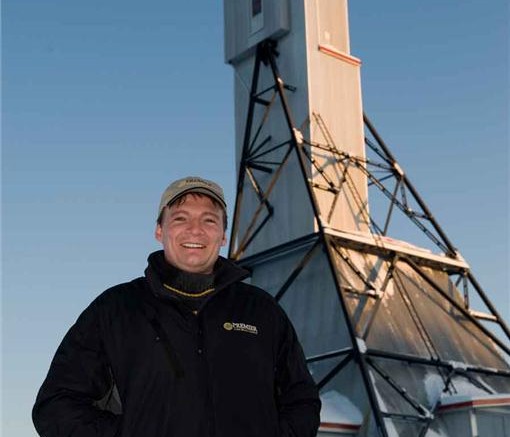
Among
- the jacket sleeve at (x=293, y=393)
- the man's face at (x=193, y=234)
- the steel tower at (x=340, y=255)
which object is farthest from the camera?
the steel tower at (x=340, y=255)

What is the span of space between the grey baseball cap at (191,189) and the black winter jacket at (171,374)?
47 centimetres

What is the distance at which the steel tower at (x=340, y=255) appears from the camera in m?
23.4

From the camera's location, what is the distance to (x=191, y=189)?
498 centimetres

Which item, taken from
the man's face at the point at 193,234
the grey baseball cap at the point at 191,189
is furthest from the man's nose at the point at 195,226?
the grey baseball cap at the point at 191,189

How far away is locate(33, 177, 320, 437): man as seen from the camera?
14.1 feet

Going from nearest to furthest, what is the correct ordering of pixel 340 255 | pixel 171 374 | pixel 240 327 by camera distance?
pixel 171 374 < pixel 240 327 < pixel 340 255

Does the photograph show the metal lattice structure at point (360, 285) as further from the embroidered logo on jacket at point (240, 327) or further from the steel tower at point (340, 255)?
the embroidered logo on jacket at point (240, 327)

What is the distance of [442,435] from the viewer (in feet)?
77.0

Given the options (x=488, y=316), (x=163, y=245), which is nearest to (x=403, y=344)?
(x=488, y=316)

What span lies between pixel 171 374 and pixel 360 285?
2219cm

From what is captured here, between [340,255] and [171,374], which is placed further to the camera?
[340,255]

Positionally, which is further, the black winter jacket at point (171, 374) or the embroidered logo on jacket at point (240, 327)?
the embroidered logo on jacket at point (240, 327)

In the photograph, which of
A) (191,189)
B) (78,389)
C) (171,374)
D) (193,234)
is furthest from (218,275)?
(78,389)

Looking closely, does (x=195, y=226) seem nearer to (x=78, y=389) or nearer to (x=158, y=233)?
(x=158, y=233)
